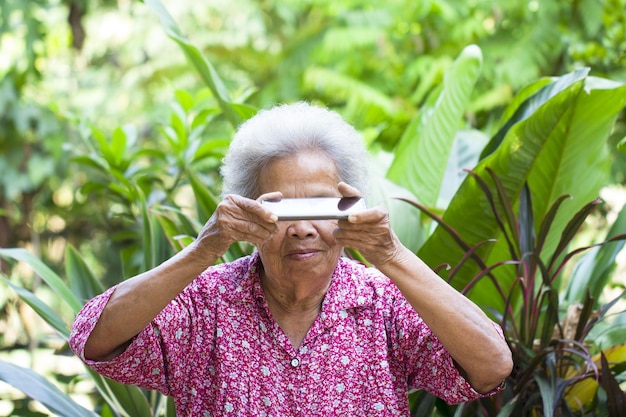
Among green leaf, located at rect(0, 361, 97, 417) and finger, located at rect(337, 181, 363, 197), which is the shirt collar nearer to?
finger, located at rect(337, 181, 363, 197)

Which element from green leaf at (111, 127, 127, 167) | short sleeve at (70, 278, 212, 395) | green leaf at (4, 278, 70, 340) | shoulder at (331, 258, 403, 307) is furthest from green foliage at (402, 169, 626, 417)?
green leaf at (111, 127, 127, 167)

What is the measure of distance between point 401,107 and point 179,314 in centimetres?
407

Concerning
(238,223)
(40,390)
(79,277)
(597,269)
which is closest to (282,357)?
(238,223)

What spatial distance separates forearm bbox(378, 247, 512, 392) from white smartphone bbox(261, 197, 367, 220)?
0.38ft

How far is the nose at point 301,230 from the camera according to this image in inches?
49.7

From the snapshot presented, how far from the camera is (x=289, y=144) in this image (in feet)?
4.37

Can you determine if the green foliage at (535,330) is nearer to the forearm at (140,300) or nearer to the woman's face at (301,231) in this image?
the woman's face at (301,231)

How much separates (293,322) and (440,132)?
34.1 inches

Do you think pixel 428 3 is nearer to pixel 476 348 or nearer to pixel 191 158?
pixel 191 158

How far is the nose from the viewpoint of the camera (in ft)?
4.14

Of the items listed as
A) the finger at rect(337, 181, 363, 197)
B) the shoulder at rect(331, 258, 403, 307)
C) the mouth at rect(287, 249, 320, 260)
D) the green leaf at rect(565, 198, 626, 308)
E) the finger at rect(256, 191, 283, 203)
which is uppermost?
the green leaf at rect(565, 198, 626, 308)

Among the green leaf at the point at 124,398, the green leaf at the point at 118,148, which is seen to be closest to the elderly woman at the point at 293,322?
the green leaf at the point at 124,398

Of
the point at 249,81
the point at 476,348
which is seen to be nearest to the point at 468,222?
the point at 476,348

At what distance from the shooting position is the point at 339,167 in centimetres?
136
